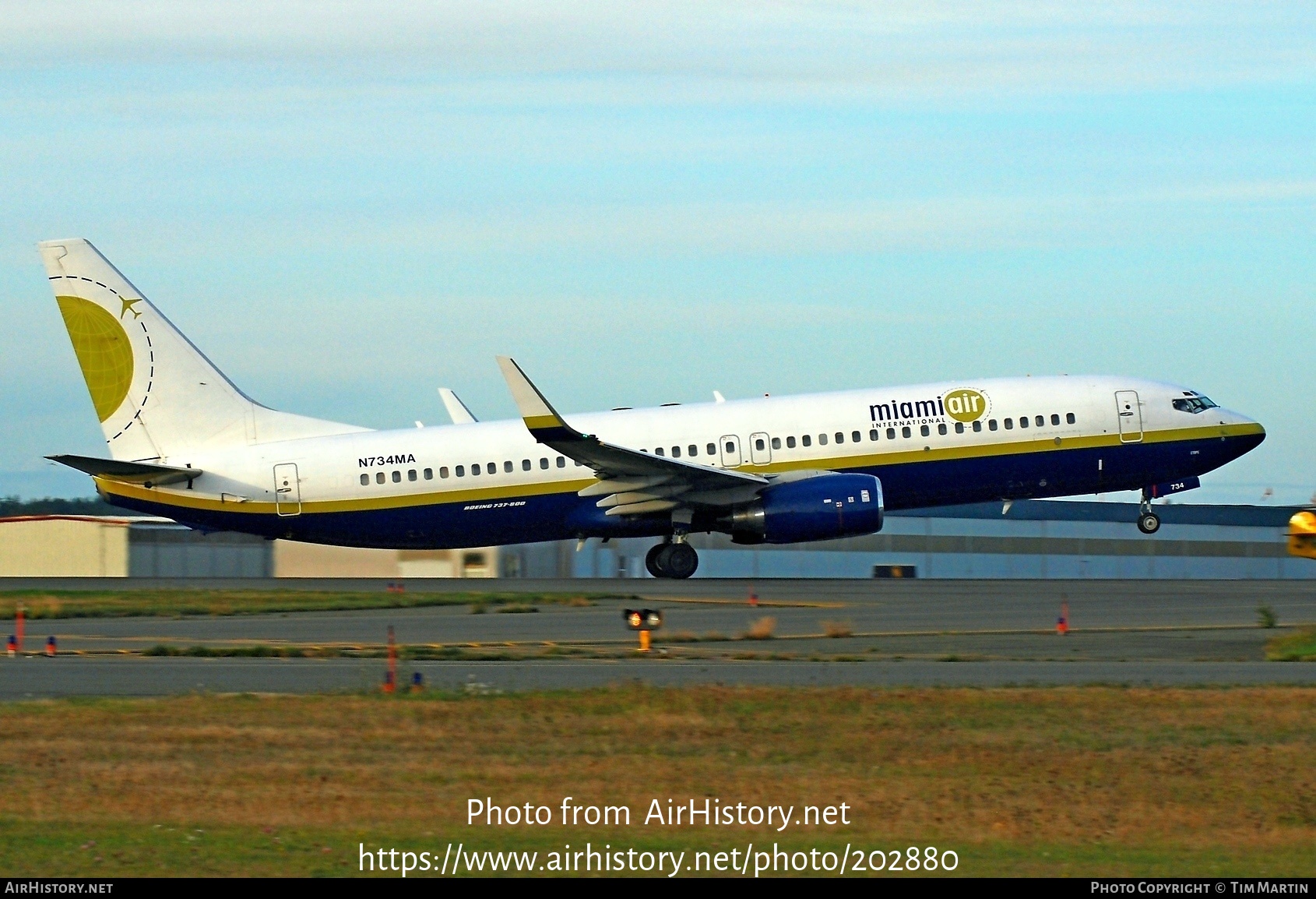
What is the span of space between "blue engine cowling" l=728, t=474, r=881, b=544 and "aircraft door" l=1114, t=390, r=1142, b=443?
19.7 feet

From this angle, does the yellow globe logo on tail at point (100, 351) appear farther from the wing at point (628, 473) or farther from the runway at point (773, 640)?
the wing at point (628, 473)

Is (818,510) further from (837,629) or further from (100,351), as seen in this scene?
(100,351)

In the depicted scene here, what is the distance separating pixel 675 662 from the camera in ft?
76.4

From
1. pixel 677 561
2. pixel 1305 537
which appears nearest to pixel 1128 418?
pixel 677 561

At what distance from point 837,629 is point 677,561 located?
1206 centimetres

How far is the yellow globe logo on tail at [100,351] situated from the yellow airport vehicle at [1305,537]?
81.9 feet

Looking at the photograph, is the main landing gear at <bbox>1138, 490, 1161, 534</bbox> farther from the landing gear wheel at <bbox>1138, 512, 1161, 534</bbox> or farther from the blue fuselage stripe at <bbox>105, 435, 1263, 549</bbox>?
the blue fuselage stripe at <bbox>105, 435, 1263, 549</bbox>

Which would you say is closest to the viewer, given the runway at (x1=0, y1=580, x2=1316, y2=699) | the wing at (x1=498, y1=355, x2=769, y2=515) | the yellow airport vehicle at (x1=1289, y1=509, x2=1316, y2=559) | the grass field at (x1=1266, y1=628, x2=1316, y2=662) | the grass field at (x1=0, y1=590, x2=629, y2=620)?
the runway at (x1=0, y1=580, x2=1316, y2=699)

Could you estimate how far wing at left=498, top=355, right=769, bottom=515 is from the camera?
35.2 metres

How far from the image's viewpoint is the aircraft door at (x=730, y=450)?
38.2 meters

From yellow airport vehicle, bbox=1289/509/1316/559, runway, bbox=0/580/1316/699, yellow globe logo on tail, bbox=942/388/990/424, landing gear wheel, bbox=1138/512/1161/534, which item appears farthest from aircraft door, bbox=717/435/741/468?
yellow airport vehicle, bbox=1289/509/1316/559
